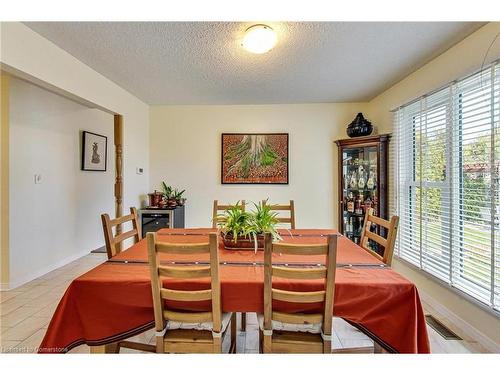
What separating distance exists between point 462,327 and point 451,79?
6.72 ft

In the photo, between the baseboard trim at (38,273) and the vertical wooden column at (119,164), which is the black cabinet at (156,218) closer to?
the vertical wooden column at (119,164)

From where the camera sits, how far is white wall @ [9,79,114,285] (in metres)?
2.89

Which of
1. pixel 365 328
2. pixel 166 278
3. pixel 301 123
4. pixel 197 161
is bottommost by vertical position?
pixel 365 328

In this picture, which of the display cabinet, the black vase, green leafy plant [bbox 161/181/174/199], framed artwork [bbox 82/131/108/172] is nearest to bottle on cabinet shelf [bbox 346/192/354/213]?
the display cabinet

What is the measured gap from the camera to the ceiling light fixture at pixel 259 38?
1.98 metres

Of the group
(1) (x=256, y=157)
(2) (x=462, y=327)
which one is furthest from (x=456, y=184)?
(1) (x=256, y=157)

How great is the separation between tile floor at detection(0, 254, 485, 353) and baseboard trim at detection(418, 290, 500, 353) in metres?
0.05

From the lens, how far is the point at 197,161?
4250 millimetres

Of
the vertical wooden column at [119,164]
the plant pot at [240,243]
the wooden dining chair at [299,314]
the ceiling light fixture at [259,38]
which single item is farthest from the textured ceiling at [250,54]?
the wooden dining chair at [299,314]

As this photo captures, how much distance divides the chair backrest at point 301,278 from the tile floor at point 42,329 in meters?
0.80

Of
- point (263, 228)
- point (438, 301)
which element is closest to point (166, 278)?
point (263, 228)

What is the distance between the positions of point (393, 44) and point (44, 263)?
172 inches
